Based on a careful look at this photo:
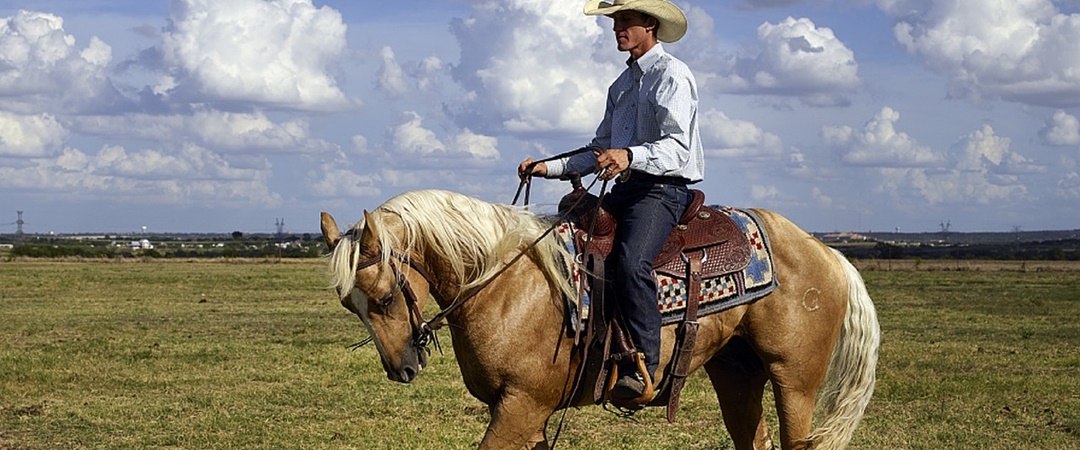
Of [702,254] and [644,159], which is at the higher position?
[644,159]

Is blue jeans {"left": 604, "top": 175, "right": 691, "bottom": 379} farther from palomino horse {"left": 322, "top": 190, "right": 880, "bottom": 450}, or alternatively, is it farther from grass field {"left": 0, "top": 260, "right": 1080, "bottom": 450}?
grass field {"left": 0, "top": 260, "right": 1080, "bottom": 450}

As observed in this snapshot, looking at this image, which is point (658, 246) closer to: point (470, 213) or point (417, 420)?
point (470, 213)

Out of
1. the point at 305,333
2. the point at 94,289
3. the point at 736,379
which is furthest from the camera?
the point at 94,289

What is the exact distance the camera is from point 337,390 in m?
12.2

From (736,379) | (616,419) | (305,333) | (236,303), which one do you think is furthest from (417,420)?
(236,303)

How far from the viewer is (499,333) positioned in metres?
5.40

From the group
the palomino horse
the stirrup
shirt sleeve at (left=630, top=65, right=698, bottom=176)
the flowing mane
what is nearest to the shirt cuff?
the palomino horse

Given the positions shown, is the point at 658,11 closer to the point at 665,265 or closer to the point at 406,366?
the point at 665,265

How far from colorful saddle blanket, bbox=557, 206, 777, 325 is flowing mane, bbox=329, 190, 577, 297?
109 millimetres

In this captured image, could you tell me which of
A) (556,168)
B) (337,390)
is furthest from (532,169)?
(337,390)

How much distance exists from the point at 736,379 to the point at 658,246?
131 cm

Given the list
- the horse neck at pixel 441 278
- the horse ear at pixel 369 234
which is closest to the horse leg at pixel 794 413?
the horse neck at pixel 441 278

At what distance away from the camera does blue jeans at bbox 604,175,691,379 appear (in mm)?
5469

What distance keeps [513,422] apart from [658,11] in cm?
214
